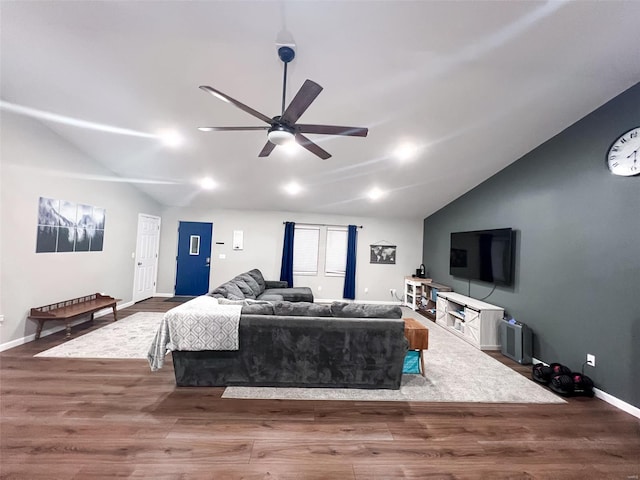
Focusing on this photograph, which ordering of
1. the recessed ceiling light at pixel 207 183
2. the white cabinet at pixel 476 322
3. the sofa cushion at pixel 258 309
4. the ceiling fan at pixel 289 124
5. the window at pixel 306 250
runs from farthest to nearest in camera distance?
1. the window at pixel 306 250
2. the recessed ceiling light at pixel 207 183
3. the white cabinet at pixel 476 322
4. the sofa cushion at pixel 258 309
5. the ceiling fan at pixel 289 124

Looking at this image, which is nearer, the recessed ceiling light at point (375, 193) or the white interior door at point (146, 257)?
the recessed ceiling light at point (375, 193)

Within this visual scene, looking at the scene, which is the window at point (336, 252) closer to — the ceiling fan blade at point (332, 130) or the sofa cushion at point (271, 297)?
the sofa cushion at point (271, 297)

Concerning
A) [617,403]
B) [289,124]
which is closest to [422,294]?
[617,403]

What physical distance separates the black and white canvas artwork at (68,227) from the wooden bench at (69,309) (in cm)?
81

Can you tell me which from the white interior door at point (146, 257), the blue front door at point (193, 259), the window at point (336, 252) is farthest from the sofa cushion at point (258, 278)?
the white interior door at point (146, 257)

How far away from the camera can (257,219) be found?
22.3 feet

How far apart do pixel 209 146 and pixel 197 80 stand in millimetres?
1294

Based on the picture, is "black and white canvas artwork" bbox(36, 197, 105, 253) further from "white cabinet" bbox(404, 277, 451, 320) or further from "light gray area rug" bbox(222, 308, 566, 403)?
"white cabinet" bbox(404, 277, 451, 320)

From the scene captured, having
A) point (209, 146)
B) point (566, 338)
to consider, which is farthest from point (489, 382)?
point (209, 146)

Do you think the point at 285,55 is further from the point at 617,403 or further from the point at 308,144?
the point at 617,403

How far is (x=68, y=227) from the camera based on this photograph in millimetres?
4004

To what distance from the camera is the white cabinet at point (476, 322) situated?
12.8 feet

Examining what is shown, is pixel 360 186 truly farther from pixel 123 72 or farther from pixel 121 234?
pixel 121 234

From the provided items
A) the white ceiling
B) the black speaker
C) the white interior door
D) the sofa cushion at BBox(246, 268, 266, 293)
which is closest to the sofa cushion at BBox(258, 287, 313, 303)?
the sofa cushion at BBox(246, 268, 266, 293)
